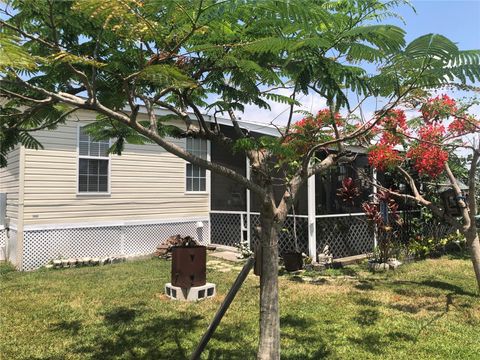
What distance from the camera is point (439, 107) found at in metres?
6.54

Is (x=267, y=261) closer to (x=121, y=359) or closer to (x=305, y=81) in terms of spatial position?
(x=305, y=81)

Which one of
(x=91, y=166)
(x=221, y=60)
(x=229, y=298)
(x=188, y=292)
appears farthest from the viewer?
(x=91, y=166)

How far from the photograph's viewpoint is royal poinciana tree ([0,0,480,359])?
2.44 meters

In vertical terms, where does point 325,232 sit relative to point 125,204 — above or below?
below

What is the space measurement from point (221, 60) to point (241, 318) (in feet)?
13.3

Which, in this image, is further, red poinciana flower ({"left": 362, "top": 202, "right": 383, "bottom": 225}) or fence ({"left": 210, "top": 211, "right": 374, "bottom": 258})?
fence ({"left": 210, "top": 211, "right": 374, "bottom": 258})

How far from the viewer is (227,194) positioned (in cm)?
1359

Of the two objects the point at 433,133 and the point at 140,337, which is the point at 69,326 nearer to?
the point at 140,337

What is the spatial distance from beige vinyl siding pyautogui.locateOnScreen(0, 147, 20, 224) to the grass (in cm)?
213

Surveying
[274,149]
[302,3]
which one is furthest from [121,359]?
[302,3]

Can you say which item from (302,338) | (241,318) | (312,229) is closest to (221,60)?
(302,338)

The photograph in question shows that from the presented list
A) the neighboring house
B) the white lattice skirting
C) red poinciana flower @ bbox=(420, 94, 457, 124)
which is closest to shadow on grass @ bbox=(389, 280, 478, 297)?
the neighboring house

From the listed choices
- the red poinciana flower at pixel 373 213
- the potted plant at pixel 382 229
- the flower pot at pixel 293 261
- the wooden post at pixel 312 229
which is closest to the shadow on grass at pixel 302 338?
the flower pot at pixel 293 261

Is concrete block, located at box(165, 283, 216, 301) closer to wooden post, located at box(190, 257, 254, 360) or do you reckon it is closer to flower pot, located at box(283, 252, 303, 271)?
flower pot, located at box(283, 252, 303, 271)
